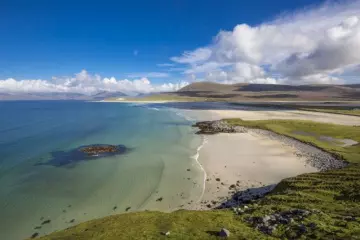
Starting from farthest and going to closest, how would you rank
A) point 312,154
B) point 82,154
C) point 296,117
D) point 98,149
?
point 296,117 < point 98,149 < point 82,154 < point 312,154

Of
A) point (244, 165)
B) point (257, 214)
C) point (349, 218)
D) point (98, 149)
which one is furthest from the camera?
point (98, 149)

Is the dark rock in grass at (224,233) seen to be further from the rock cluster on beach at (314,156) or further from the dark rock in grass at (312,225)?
the rock cluster on beach at (314,156)

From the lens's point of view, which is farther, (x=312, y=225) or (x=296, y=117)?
(x=296, y=117)

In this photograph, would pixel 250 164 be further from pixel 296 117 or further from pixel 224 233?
pixel 296 117

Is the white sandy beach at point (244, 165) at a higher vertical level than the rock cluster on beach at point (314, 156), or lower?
lower

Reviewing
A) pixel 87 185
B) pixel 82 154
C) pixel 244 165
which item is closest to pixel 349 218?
pixel 244 165

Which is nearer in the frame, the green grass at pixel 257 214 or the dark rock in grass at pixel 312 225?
the dark rock in grass at pixel 312 225

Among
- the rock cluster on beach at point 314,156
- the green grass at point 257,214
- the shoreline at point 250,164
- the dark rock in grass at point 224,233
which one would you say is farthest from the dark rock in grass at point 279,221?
the rock cluster on beach at point 314,156

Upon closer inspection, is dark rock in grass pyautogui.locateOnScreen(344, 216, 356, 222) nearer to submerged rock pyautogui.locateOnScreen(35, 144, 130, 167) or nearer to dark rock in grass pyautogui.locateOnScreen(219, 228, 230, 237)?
dark rock in grass pyautogui.locateOnScreen(219, 228, 230, 237)

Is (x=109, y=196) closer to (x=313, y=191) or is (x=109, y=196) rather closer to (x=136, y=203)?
(x=136, y=203)

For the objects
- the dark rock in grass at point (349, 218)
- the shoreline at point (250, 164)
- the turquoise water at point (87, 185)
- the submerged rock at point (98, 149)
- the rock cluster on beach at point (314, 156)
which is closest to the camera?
the dark rock in grass at point (349, 218)

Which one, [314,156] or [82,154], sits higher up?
[314,156]
